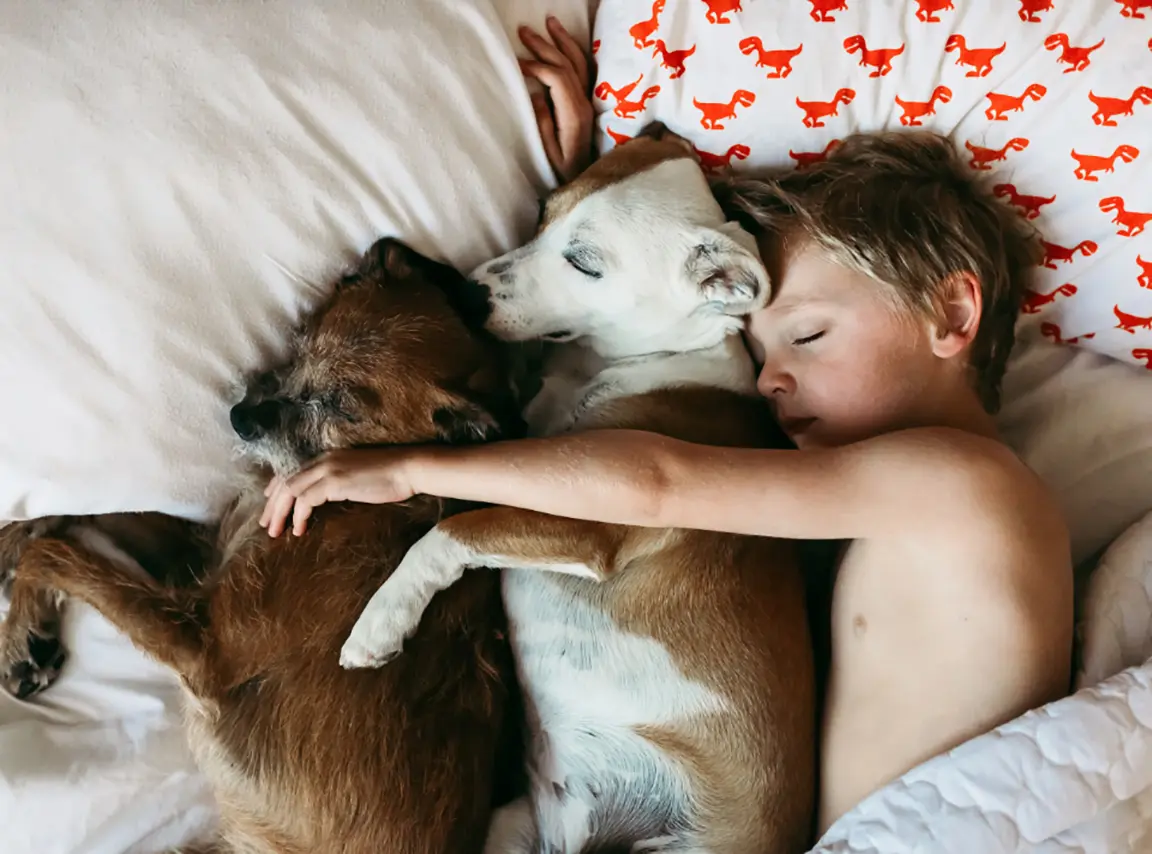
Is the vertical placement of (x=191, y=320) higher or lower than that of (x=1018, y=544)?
higher

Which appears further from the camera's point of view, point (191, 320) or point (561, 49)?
point (561, 49)

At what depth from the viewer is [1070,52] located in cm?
155

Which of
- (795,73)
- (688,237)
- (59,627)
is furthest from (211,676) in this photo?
(795,73)

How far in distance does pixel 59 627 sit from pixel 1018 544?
60.2 inches

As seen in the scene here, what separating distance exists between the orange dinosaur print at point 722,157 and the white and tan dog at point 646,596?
0.18 feet

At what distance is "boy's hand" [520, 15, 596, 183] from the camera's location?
1642 mm

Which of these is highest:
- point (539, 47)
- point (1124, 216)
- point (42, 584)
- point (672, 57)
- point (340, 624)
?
point (539, 47)

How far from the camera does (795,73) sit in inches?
62.4

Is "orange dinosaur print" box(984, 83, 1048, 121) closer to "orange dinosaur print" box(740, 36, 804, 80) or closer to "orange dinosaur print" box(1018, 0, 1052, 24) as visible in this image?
"orange dinosaur print" box(1018, 0, 1052, 24)

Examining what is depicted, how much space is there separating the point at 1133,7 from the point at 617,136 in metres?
0.88

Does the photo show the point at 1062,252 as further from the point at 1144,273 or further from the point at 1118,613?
the point at 1118,613

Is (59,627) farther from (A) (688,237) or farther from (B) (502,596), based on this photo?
(A) (688,237)

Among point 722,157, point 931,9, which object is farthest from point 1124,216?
point 722,157

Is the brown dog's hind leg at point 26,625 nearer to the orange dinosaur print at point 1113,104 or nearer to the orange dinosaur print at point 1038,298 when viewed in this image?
the orange dinosaur print at point 1038,298
